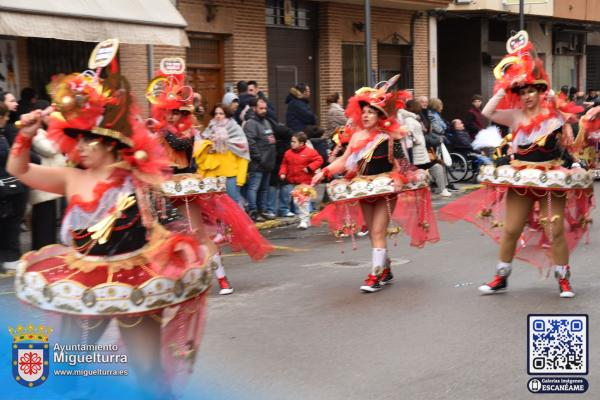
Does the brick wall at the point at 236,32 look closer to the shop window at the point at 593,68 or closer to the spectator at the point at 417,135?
the spectator at the point at 417,135

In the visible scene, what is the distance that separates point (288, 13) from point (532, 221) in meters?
13.2

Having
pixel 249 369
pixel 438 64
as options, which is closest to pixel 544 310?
pixel 249 369

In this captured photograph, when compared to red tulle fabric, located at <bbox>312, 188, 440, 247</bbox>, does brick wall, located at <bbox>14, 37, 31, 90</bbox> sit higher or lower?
higher

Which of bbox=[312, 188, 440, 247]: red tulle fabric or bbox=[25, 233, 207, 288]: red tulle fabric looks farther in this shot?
bbox=[312, 188, 440, 247]: red tulle fabric

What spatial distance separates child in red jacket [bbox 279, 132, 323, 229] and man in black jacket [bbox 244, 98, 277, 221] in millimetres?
421

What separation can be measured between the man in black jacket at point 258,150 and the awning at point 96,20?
2.57 m

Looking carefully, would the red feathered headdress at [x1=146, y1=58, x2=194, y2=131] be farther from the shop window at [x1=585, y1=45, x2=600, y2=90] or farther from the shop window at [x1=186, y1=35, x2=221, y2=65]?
the shop window at [x1=585, y1=45, x2=600, y2=90]

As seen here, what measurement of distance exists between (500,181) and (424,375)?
8.56 feet

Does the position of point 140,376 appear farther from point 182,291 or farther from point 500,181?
point 500,181

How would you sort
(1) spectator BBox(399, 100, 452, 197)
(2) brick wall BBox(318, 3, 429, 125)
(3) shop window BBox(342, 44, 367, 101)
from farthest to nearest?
1. (3) shop window BBox(342, 44, 367, 101)
2. (2) brick wall BBox(318, 3, 429, 125)
3. (1) spectator BBox(399, 100, 452, 197)

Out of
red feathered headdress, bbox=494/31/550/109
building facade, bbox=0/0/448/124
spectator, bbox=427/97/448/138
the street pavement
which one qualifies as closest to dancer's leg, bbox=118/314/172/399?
the street pavement

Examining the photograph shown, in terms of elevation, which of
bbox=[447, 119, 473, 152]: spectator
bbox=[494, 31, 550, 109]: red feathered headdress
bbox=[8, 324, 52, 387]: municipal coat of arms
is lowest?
bbox=[8, 324, 52, 387]: municipal coat of arms

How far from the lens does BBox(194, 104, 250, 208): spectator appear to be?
41.3 ft

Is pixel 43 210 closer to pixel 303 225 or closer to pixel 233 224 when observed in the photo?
pixel 233 224
